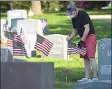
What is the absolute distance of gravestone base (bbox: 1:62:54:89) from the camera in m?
6.96

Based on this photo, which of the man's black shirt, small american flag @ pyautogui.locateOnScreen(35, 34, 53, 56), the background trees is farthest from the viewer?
the background trees

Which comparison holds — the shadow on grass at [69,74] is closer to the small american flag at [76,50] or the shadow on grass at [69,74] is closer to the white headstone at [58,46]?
the small american flag at [76,50]

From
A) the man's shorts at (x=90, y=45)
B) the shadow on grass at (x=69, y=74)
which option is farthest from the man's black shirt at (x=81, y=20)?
the shadow on grass at (x=69, y=74)

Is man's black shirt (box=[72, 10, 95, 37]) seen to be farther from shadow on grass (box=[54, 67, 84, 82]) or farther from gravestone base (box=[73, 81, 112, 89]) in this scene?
gravestone base (box=[73, 81, 112, 89])

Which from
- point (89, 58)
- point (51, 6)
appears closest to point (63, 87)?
point (89, 58)

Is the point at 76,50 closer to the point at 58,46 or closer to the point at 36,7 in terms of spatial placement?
the point at 58,46

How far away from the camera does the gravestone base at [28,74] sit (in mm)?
6965

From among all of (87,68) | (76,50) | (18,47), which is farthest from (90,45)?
(18,47)

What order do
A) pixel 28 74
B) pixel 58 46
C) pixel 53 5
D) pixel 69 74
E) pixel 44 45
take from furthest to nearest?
pixel 53 5 < pixel 58 46 < pixel 44 45 < pixel 69 74 < pixel 28 74

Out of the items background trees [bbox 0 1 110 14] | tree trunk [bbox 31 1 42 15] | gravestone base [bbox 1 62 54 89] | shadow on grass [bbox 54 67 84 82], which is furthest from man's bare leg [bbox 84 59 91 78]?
background trees [bbox 0 1 110 14]

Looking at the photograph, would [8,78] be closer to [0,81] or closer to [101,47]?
[0,81]

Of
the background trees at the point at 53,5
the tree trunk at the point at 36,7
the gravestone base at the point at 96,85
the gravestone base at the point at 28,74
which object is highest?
the background trees at the point at 53,5

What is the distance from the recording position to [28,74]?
23.1 ft

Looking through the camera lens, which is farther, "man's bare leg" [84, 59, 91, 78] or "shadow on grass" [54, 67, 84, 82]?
"shadow on grass" [54, 67, 84, 82]
